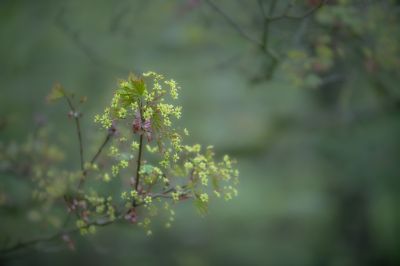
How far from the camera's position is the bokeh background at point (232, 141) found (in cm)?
631

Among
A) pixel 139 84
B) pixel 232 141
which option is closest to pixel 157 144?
pixel 139 84

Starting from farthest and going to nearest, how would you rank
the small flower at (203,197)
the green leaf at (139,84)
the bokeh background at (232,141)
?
the bokeh background at (232,141) < the small flower at (203,197) < the green leaf at (139,84)

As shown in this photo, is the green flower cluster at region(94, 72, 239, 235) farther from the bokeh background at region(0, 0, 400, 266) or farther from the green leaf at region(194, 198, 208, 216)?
the bokeh background at region(0, 0, 400, 266)

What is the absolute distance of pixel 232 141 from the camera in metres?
7.52

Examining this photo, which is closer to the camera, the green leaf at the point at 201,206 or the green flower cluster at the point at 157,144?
the green flower cluster at the point at 157,144

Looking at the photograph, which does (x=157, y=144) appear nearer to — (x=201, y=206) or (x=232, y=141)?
(x=201, y=206)

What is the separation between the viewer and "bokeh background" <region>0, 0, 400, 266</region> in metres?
6.31

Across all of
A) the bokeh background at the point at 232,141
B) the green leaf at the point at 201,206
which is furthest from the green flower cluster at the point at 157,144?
the bokeh background at the point at 232,141

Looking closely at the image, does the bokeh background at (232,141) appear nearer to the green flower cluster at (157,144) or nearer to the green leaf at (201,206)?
the green flower cluster at (157,144)

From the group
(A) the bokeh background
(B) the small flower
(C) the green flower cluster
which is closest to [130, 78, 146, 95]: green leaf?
(C) the green flower cluster

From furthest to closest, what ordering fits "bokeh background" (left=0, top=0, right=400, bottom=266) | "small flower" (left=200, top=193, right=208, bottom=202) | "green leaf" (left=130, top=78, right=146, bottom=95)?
"bokeh background" (left=0, top=0, right=400, bottom=266) → "small flower" (left=200, top=193, right=208, bottom=202) → "green leaf" (left=130, top=78, right=146, bottom=95)

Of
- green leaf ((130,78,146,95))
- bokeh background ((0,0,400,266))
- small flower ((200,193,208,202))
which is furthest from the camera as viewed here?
bokeh background ((0,0,400,266))

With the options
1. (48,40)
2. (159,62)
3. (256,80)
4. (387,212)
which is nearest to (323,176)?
(387,212)

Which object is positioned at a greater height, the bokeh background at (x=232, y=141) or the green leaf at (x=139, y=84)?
the bokeh background at (x=232, y=141)
